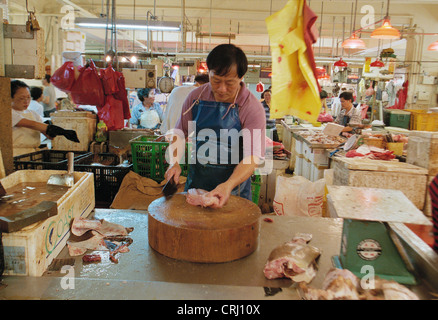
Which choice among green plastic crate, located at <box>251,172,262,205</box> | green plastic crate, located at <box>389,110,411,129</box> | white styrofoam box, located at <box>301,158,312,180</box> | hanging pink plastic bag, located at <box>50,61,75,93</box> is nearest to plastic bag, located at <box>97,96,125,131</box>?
hanging pink plastic bag, located at <box>50,61,75,93</box>

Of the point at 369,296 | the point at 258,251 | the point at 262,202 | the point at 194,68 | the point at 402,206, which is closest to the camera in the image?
the point at 369,296

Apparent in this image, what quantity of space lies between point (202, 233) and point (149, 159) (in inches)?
78.1

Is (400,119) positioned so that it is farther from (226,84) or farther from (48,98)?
(48,98)

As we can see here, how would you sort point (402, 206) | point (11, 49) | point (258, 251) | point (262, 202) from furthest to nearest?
point (262, 202)
point (11, 49)
point (258, 251)
point (402, 206)

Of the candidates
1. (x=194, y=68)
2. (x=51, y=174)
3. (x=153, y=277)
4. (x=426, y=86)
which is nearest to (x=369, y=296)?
(x=153, y=277)

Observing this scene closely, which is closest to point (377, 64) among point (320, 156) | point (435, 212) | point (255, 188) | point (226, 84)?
point (320, 156)

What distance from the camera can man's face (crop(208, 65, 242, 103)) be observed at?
2004mm

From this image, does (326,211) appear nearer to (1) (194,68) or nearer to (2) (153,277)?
(2) (153,277)

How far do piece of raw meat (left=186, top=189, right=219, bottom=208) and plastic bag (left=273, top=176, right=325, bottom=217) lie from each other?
1.95 m

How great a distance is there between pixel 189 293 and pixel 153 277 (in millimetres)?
291

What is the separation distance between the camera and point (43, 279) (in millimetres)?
1324

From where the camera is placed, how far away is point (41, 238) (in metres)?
1.41

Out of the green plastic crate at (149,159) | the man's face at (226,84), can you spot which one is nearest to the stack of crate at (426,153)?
the man's face at (226,84)

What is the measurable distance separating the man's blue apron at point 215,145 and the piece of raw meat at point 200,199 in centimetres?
41
